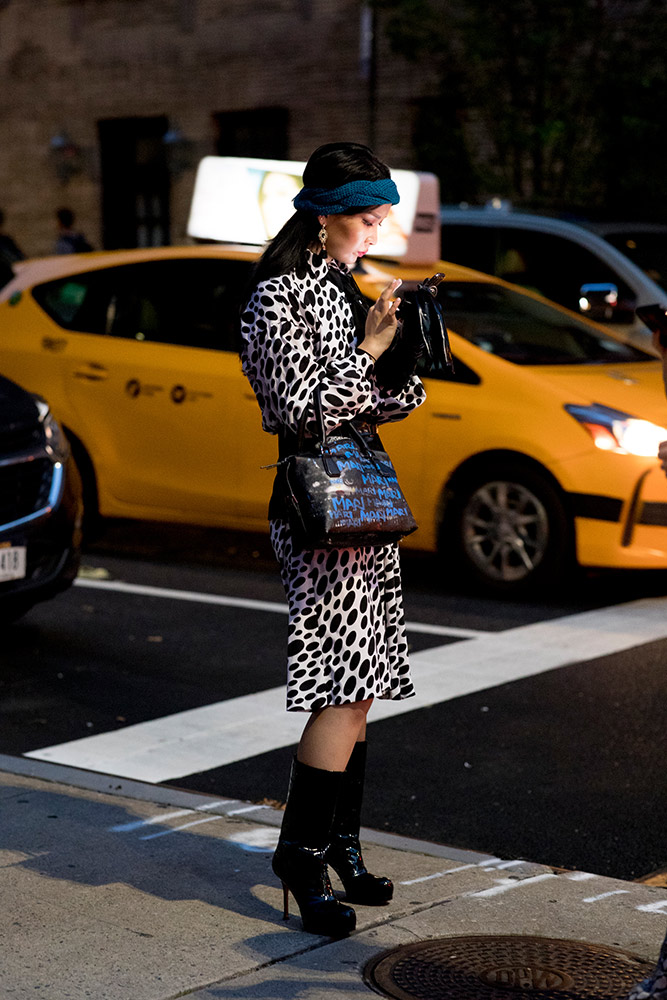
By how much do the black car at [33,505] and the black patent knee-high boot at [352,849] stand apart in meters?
3.11

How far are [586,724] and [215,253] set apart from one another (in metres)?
4.33

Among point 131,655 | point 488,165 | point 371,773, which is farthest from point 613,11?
point 371,773

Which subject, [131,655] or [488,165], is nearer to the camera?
[131,655]

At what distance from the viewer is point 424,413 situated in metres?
8.91

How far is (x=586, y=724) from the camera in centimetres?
638

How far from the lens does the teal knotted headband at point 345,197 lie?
159 inches

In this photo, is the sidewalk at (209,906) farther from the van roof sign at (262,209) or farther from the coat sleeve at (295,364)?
the van roof sign at (262,209)

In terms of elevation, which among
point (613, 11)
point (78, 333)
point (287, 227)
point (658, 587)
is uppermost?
point (613, 11)

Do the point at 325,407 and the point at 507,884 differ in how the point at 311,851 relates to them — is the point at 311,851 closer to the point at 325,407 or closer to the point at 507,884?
the point at 507,884

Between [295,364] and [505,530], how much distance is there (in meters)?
4.92

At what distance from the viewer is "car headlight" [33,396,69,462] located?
742 cm

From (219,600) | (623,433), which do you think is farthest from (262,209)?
(623,433)

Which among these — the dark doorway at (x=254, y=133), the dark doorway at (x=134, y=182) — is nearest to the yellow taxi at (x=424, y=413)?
the dark doorway at (x=254, y=133)

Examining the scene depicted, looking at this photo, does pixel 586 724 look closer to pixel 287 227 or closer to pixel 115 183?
pixel 287 227
